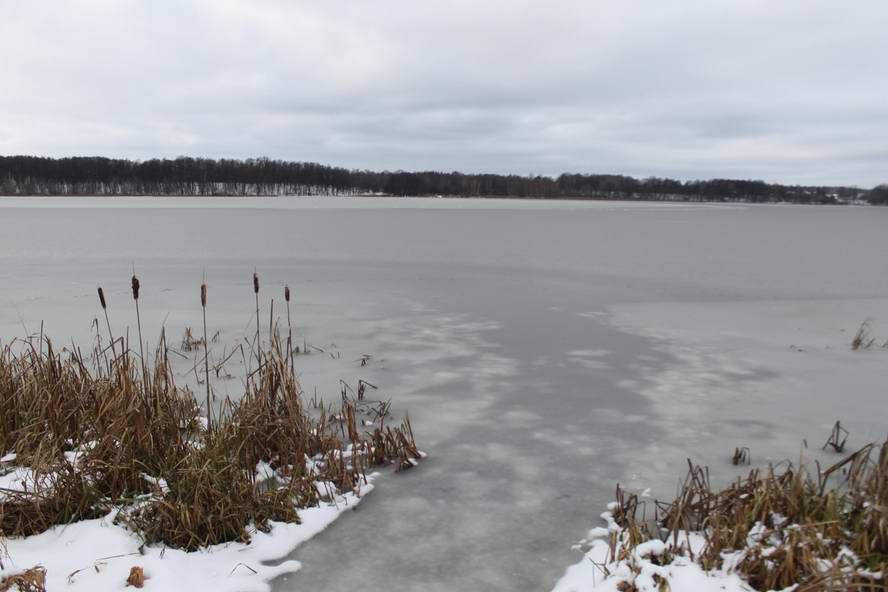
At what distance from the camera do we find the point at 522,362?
18.2 ft

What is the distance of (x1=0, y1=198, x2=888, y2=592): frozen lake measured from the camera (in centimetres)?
281

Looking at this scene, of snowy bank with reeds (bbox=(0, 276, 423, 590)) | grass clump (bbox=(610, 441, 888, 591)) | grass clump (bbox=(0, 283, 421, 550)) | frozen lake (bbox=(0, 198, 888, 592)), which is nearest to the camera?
grass clump (bbox=(610, 441, 888, 591))

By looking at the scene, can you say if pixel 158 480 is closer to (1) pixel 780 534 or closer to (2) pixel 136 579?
(2) pixel 136 579

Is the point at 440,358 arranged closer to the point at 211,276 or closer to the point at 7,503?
the point at 7,503

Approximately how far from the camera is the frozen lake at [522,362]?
2811 mm

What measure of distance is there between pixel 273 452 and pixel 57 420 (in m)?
1.18

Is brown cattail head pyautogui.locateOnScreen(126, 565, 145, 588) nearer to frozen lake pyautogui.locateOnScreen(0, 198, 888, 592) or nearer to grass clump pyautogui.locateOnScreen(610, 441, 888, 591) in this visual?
frozen lake pyautogui.locateOnScreen(0, 198, 888, 592)

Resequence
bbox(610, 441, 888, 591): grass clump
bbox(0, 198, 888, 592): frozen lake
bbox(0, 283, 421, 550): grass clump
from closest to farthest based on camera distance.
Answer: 1. bbox(610, 441, 888, 591): grass clump
2. bbox(0, 283, 421, 550): grass clump
3. bbox(0, 198, 888, 592): frozen lake

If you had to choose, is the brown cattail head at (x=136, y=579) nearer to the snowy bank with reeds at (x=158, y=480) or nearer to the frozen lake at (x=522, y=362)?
the snowy bank with reeds at (x=158, y=480)

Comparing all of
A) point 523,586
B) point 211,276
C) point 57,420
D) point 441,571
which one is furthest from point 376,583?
point 211,276

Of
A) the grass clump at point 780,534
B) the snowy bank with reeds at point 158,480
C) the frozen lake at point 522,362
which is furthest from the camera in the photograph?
the frozen lake at point 522,362

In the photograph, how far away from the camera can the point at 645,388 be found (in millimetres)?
4824

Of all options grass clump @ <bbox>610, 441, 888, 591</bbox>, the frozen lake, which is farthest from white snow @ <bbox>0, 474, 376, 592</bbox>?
grass clump @ <bbox>610, 441, 888, 591</bbox>

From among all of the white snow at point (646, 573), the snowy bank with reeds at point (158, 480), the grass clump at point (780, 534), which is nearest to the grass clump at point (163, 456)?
the snowy bank with reeds at point (158, 480)
